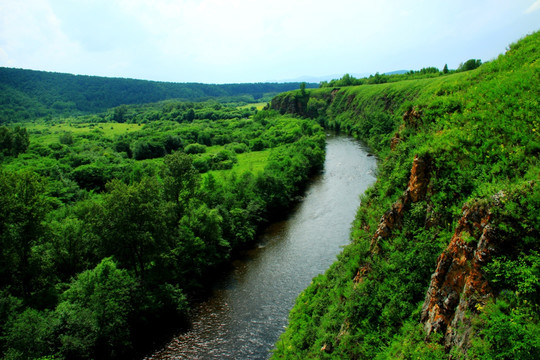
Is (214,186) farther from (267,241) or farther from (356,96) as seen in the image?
(356,96)

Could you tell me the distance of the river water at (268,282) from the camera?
25297 millimetres

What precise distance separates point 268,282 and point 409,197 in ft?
68.4

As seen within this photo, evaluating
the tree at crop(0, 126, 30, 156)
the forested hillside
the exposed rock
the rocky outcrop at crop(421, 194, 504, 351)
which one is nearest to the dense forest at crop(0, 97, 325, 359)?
the forested hillside

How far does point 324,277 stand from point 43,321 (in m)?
19.8

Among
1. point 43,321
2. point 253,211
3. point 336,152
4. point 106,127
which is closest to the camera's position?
point 43,321

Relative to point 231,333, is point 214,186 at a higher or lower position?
higher

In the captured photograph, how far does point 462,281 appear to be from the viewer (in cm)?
998

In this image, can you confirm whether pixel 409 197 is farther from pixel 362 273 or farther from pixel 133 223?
pixel 133 223

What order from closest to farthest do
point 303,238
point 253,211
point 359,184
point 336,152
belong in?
point 303,238 < point 253,211 < point 359,184 < point 336,152

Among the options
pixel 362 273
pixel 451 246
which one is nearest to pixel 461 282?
pixel 451 246

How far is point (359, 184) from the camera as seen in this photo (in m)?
55.6

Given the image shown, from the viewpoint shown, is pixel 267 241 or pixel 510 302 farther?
pixel 267 241

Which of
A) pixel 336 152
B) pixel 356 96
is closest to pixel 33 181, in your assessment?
pixel 336 152

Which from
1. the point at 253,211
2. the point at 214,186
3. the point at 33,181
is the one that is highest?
the point at 33,181
